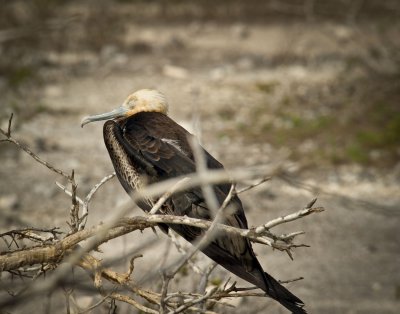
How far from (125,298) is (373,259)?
9.53ft

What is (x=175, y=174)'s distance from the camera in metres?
2.86

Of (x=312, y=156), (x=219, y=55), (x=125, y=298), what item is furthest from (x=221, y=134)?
(x=125, y=298)

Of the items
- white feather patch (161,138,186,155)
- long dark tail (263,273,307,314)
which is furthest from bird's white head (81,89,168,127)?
long dark tail (263,273,307,314)

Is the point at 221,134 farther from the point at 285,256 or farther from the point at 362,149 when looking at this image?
the point at 285,256

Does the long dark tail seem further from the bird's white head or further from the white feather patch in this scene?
the bird's white head

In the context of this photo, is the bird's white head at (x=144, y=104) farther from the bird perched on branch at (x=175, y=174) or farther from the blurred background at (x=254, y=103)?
the blurred background at (x=254, y=103)

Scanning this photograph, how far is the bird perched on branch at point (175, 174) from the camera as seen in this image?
262cm

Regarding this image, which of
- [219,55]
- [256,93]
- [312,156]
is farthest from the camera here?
[219,55]

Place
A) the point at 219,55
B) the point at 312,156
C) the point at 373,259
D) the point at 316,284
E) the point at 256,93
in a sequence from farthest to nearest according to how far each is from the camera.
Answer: the point at 219,55 → the point at 256,93 → the point at 312,156 → the point at 373,259 → the point at 316,284

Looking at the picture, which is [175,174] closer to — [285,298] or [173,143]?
[173,143]

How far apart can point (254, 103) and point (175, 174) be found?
16.8 ft

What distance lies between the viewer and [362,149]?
6.57 metres

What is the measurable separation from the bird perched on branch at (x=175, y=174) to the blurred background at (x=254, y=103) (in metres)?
0.48

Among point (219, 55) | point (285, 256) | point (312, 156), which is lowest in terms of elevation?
point (285, 256)
